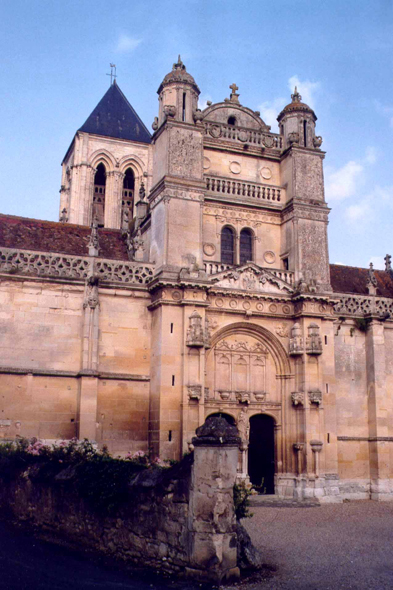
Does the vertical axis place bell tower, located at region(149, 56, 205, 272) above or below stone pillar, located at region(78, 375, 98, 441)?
above

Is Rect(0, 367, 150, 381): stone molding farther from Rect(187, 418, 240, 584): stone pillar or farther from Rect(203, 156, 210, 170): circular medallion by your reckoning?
Rect(187, 418, 240, 584): stone pillar

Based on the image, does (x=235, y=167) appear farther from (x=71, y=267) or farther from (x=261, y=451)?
(x=261, y=451)

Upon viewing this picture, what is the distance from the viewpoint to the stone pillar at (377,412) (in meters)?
22.0

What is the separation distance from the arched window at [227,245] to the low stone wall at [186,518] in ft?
43.3

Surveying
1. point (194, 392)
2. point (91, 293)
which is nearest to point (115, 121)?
point (91, 293)

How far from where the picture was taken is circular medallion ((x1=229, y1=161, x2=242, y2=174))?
23.3 metres

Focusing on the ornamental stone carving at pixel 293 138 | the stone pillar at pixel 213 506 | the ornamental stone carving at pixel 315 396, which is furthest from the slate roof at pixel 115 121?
the stone pillar at pixel 213 506

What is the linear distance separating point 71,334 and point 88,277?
1.87 meters

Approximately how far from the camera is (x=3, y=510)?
14.1 metres

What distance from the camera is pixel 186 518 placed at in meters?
9.35

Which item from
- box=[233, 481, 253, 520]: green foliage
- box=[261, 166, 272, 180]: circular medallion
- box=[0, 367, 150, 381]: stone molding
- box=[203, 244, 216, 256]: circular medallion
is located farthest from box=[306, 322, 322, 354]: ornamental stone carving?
box=[233, 481, 253, 520]: green foliage

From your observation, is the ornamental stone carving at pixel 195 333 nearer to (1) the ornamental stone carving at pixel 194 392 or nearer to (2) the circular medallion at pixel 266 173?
(1) the ornamental stone carving at pixel 194 392

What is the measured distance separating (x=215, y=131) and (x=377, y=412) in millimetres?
11806

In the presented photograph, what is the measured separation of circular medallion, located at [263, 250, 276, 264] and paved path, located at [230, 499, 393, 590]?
882 centimetres
